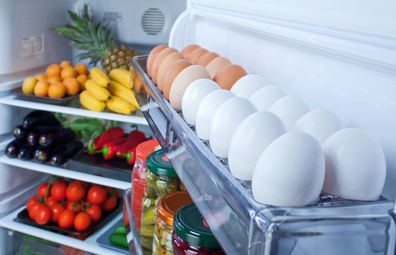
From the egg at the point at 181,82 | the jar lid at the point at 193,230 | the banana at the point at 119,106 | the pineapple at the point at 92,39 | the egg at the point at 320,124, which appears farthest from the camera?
the pineapple at the point at 92,39

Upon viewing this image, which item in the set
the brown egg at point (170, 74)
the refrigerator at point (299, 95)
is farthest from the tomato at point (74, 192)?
the brown egg at point (170, 74)

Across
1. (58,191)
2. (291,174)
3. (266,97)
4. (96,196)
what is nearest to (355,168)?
(291,174)

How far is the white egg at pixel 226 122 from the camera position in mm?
441

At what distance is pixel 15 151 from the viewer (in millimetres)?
1697

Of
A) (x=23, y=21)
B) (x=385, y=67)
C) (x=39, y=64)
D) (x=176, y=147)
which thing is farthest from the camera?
(x=39, y=64)

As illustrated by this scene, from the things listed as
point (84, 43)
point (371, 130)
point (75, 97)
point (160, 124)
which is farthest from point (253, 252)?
point (84, 43)

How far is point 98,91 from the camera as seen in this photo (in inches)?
63.0

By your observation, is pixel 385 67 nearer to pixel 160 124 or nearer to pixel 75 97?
pixel 160 124

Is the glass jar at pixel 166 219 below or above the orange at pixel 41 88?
above

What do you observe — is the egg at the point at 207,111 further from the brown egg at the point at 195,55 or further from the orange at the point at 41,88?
the orange at the point at 41,88

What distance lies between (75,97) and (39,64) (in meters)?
0.37

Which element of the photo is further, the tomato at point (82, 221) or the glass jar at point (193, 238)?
the tomato at point (82, 221)

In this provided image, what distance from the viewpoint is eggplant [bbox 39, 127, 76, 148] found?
1684mm

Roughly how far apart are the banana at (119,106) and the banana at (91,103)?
3 centimetres
